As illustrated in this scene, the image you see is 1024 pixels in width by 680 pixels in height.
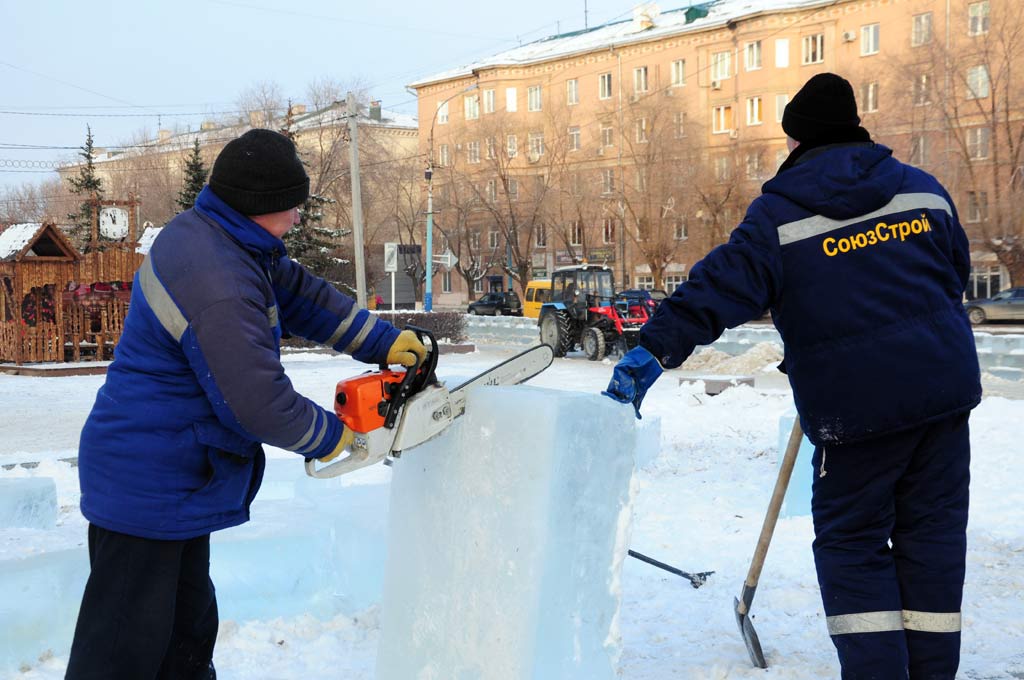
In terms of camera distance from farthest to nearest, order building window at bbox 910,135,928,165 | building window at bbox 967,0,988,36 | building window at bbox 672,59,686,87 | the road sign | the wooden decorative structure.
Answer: building window at bbox 672,59,686,87
building window at bbox 967,0,988,36
building window at bbox 910,135,928,165
the road sign
the wooden decorative structure

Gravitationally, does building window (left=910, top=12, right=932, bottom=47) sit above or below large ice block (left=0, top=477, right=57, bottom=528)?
above

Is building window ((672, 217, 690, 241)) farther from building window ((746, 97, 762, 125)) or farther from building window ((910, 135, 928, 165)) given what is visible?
building window ((910, 135, 928, 165))

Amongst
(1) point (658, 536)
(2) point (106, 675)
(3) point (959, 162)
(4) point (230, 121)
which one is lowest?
(1) point (658, 536)

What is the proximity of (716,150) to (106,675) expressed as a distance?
1550 inches

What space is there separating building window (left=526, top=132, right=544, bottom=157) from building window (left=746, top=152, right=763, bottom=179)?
1026 centimetres

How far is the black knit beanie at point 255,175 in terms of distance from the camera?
89.4 inches

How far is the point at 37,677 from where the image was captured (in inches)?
118

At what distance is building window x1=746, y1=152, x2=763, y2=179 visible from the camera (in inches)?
1476

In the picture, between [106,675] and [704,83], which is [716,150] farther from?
[106,675]

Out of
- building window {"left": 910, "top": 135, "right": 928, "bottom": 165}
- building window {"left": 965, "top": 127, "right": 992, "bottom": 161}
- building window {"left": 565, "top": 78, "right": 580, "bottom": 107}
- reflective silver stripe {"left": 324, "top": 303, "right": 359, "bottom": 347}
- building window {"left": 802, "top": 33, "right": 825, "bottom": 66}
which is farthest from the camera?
building window {"left": 565, "top": 78, "right": 580, "bottom": 107}

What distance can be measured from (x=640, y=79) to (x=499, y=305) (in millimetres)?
17225

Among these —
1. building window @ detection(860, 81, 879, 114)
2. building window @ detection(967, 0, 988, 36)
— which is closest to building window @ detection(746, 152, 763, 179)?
building window @ detection(860, 81, 879, 114)

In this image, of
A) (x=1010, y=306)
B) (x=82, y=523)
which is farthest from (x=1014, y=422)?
(x=1010, y=306)

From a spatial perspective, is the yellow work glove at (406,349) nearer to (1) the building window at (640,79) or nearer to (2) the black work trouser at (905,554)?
(2) the black work trouser at (905,554)
